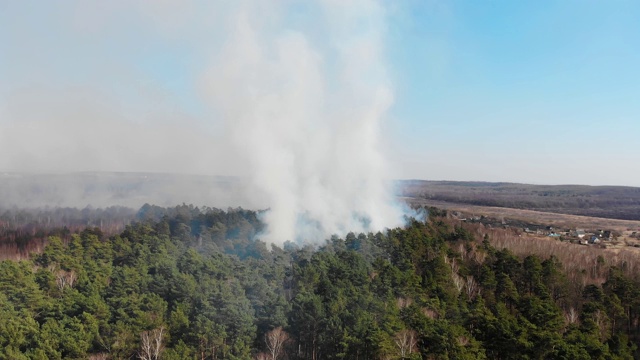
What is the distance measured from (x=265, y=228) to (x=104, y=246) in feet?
67.0

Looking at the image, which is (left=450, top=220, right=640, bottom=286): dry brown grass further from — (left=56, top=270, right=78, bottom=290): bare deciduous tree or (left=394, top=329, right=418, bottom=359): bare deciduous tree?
(left=56, top=270, right=78, bottom=290): bare deciduous tree

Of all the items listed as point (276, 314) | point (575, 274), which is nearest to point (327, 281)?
point (276, 314)

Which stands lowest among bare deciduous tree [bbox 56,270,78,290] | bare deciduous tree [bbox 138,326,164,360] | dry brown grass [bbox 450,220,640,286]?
bare deciduous tree [bbox 138,326,164,360]

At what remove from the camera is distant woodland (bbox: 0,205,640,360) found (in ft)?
79.2

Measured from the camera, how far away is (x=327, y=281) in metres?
32.2

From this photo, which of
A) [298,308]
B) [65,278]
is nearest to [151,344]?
[298,308]

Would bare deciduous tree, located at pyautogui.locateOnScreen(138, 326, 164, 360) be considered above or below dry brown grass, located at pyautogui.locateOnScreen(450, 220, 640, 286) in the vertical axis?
below

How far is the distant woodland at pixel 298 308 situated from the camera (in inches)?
950

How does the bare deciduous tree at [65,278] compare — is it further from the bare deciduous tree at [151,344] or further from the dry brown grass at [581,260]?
the dry brown grass at [581,260]

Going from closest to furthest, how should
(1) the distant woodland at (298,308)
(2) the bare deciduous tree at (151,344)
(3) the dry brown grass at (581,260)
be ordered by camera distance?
(2) the bare deciduous tree at (151,344) → (1) the distant woodland at (298,308) → (3) the dry brown grass at (581,260)

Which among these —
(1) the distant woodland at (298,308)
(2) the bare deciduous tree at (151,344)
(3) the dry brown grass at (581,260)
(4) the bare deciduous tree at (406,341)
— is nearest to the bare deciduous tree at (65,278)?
(1) the distant woodland at (298,308)

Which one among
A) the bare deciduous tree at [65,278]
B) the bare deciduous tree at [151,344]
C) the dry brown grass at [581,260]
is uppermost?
the dry brown grass at [581,260]

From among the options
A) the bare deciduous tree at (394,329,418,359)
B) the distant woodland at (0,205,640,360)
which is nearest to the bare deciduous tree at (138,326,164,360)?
the distant woodland at (0,205,640,360)

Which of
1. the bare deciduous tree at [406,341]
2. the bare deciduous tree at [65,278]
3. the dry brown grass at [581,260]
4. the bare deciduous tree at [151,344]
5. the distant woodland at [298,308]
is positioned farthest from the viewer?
the dry brown grass at [581,260]
